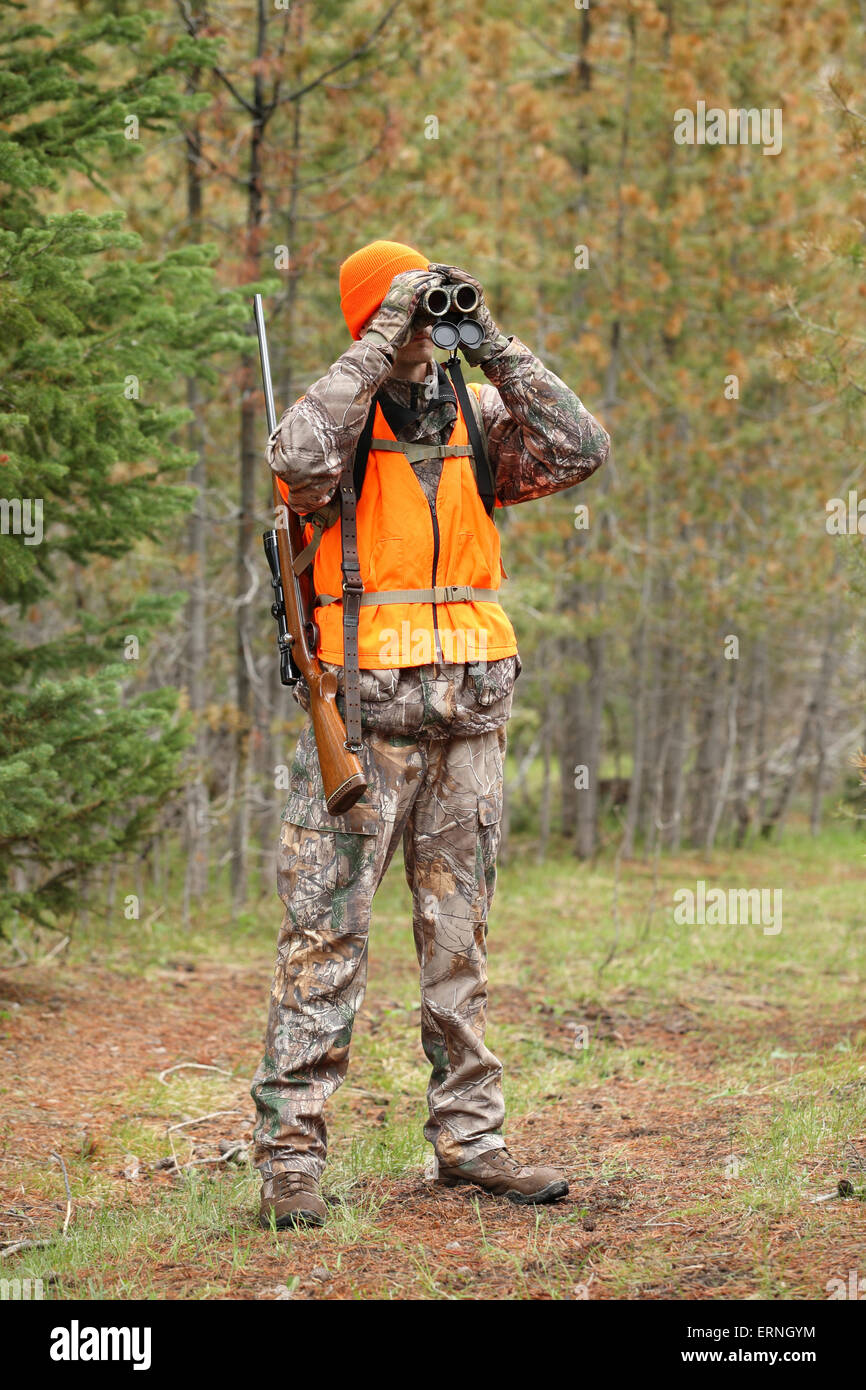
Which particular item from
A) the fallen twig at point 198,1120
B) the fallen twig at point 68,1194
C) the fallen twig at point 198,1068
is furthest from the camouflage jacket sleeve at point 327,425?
the fallen twig at point 198,1068

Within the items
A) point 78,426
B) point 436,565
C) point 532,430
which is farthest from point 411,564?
point 78,426

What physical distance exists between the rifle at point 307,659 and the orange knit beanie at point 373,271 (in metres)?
0.43

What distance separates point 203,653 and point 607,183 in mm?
6860

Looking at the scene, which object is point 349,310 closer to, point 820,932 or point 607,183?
point 820,932

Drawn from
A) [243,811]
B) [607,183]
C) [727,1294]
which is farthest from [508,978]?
[607,183]

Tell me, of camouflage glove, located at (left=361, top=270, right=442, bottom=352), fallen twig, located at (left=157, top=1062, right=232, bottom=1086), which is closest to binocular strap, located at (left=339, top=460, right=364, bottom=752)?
camouflage glove, located at (left=361, top=270, right=442, bottom=352)

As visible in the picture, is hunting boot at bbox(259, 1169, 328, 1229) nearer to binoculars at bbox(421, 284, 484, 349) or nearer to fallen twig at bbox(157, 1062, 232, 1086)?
fallen twig at bbox(157, 1062, 232, 1086)

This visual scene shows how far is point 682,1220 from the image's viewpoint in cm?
334

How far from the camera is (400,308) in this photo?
344 centimetres

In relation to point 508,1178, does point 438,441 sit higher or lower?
higher

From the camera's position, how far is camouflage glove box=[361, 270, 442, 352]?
3404 millimetres

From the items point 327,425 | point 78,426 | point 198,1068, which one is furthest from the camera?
point 198,1068

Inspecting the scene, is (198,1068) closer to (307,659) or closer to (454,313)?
(307,659)

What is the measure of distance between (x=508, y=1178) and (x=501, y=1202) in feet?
0.22
